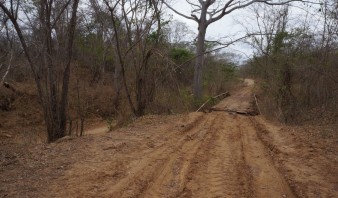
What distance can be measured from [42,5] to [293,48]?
44.2 ft

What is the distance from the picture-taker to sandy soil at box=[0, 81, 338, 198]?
184 inches

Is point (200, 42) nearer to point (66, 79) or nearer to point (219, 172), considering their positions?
point (66, 79)

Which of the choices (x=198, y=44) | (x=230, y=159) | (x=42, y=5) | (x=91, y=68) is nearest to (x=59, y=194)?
(x=230, y=159)

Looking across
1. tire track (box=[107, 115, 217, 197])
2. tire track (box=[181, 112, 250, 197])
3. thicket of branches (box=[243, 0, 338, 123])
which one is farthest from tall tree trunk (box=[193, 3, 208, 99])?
tire track (box=[181, 112, 250, 197])

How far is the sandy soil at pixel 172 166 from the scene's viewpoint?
15.4ft

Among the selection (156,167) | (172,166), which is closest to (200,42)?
(172,166)

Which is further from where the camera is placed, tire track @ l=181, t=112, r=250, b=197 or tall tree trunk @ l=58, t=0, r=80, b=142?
tall tree trunk @ l=58, t=0, r=80, b=142

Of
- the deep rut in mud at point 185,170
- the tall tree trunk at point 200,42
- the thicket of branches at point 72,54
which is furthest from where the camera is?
the tall tree trunk at point 200,42

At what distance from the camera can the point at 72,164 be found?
224 inches

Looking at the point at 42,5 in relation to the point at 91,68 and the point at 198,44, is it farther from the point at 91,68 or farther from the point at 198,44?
the point at 91,68

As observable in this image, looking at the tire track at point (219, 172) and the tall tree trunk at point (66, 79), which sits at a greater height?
the tall tree trunk at point (66, 79)

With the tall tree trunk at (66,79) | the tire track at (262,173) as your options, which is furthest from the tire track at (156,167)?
the tall tree trunk at (66,79)

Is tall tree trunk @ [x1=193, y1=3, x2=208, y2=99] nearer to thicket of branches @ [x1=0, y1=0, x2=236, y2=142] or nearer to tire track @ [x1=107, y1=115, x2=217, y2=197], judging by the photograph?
thicket of branches @ [x1=0, y1=0, x2=236, y2=142]

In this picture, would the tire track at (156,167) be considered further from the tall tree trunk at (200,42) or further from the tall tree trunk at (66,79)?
A: the tall tree trunk at (200,42)
